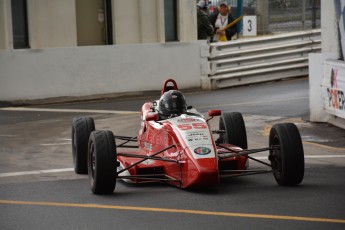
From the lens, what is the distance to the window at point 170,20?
25125 millimetres

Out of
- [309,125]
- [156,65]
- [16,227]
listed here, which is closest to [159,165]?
[16,227]

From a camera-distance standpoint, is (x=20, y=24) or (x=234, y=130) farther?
(x=20, y=24)

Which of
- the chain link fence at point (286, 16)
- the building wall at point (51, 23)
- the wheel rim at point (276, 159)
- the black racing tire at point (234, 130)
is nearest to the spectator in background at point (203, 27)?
the chain link fence at point (286, 16)

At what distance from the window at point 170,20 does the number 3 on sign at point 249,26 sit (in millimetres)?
2857

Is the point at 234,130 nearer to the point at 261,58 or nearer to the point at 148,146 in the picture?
the point at 148,146

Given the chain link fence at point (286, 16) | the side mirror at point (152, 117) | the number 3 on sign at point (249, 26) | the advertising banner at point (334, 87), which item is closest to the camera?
the side mirror at point (152, 117)

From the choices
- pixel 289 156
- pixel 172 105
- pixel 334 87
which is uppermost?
pixel 172 105

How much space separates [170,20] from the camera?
25.3m

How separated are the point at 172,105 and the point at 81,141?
1412mm

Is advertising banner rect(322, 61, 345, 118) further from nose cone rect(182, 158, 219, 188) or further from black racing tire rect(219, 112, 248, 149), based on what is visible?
nose cone rect(182, 158, 219, 188)

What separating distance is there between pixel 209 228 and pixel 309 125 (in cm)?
890

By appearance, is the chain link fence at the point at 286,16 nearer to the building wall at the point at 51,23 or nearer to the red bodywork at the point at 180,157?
the building wall at the point at 51,23

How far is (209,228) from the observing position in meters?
9.07

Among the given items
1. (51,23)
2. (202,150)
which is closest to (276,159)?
(202,150)
